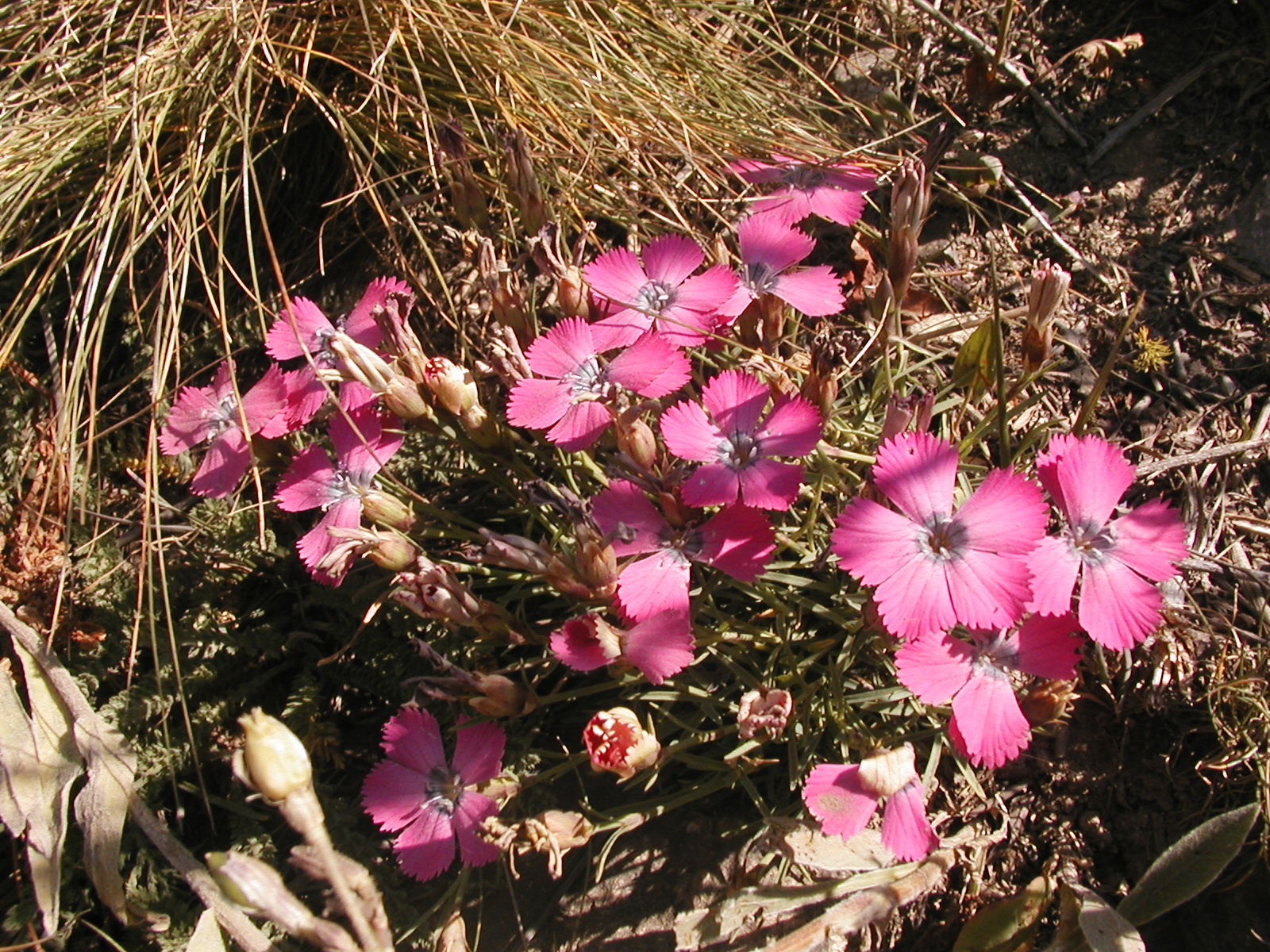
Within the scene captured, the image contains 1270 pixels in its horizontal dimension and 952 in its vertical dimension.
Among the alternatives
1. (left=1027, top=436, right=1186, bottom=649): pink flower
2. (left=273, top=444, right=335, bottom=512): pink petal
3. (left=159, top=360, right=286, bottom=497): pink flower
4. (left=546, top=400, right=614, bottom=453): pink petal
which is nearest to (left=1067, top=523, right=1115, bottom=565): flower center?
(left=1027, top=436, right=1186, bottom=649): pink flower

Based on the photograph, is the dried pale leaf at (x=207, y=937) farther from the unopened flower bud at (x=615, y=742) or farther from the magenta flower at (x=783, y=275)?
the magenta flower at (x=783, y=275)

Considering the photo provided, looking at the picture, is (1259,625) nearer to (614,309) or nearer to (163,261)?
(614,309)

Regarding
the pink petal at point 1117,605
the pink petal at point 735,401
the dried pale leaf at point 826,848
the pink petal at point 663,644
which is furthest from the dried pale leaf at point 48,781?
the pink petal at point 1117,605

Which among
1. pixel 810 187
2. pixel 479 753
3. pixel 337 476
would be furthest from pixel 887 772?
pixel 810 187

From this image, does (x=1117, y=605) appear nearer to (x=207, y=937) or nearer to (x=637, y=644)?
(x=637, y=644)

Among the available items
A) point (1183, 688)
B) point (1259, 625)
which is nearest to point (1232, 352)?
point (1259, 625)

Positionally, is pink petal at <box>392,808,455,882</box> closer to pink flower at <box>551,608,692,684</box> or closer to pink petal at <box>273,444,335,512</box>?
pink flower at <box>551,608,692,684</box>

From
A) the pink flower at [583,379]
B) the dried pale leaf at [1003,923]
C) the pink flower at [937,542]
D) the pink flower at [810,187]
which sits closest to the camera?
the pink flower at [937,542]
